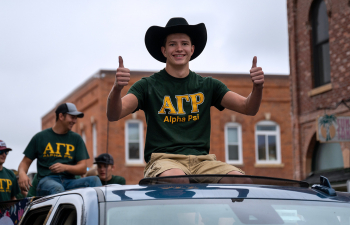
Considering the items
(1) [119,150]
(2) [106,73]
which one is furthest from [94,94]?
(1) [119,150]

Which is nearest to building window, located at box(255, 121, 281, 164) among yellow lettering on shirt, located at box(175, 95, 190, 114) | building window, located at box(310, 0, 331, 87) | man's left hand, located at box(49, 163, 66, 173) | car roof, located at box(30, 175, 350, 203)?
building window, located at box(310, 0, 331, 87)

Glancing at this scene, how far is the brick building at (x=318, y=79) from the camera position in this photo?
50.6ft

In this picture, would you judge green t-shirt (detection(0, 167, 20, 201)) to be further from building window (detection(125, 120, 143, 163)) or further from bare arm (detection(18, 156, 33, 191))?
building window (detection(125, 120, 143, 163))

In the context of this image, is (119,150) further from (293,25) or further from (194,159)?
(194,159)

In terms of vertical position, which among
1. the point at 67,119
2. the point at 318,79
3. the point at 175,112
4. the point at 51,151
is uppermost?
the point at 318,79

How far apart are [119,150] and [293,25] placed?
12.8 m

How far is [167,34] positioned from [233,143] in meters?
25.6

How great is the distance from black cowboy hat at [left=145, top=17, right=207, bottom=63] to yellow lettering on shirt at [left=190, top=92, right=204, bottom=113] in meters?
0.48

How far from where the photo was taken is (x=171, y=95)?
3.82 metres

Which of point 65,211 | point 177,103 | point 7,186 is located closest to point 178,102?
point 177,103

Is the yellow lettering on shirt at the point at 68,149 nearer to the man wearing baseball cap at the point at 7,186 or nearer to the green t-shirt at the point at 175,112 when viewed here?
the man wearing baseball cap at the point at 7,186

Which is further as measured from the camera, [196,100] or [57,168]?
[57,168]

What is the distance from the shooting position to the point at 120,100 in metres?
3.54

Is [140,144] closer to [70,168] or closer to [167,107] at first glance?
[70,168]
